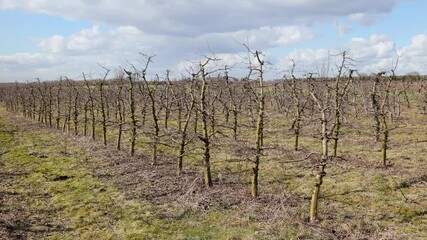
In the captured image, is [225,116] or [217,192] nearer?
[217,192]

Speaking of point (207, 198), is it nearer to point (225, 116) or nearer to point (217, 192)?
point (217, 192)

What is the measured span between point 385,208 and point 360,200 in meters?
1.20

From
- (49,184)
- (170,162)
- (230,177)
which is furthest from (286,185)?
(49,184)

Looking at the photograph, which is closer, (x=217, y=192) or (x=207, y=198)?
(x=207, y=198)

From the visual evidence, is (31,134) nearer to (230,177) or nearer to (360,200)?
(230,177)

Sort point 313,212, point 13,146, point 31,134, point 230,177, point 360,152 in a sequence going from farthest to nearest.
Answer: point 31,134
point 13,146
point 360,152
point 230,177
point 313,212

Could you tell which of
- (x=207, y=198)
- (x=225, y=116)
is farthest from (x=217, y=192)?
(x=225, y=116)

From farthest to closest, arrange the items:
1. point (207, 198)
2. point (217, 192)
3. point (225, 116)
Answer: point (225, 116)
point (217, 192)
point (207, 198)

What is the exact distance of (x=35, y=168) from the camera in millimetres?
23547

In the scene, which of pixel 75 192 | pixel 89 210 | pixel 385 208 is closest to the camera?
pixel 385 208

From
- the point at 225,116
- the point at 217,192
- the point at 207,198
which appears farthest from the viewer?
the point at 225,116

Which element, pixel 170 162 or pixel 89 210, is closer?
pixel 89 210

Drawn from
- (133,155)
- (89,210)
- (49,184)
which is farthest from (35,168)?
(89,210)

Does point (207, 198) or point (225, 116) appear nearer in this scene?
point (207, 198)
